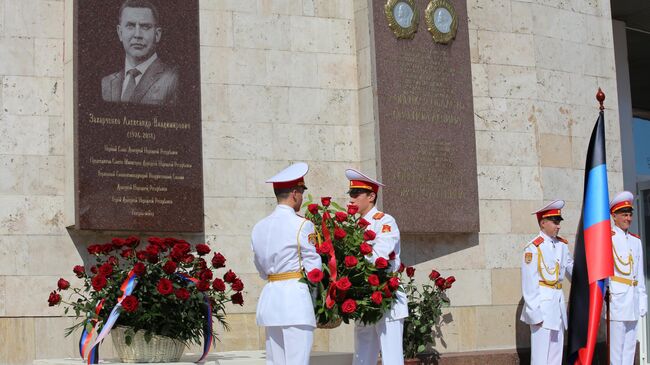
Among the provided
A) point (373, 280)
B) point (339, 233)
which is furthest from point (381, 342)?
point (339, 233)

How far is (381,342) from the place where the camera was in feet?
25.1

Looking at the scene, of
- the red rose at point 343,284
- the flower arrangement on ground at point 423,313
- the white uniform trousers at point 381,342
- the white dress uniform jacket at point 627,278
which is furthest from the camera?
the white dress uniform jacket at point 627,278

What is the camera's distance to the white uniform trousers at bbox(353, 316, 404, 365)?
763 cm

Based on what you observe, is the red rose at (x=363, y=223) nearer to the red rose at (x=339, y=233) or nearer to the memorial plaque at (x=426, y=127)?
the red rose at (x=339, y=233)

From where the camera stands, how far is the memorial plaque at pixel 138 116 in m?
8.67

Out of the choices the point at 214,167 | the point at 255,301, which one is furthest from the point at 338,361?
the point at 214,167

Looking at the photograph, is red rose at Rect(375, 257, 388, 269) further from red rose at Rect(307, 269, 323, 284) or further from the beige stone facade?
the beige stone facade

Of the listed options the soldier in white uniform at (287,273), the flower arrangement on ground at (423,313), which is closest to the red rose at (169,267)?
the soldier in white uniform at (287,273)

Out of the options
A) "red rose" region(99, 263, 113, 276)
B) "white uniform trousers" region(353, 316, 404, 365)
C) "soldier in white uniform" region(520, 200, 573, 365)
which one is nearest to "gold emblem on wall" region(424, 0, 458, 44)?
"soldier in white uniform" region(520, 200, 573, 365)

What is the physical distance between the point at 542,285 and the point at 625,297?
790 millimetres

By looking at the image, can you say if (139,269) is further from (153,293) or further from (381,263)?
(381,263)

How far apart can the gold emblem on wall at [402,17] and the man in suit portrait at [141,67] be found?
82.8 inches

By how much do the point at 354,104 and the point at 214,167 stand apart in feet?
4.93

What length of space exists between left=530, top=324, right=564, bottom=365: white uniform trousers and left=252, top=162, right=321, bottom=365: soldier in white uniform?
3.51 meters
